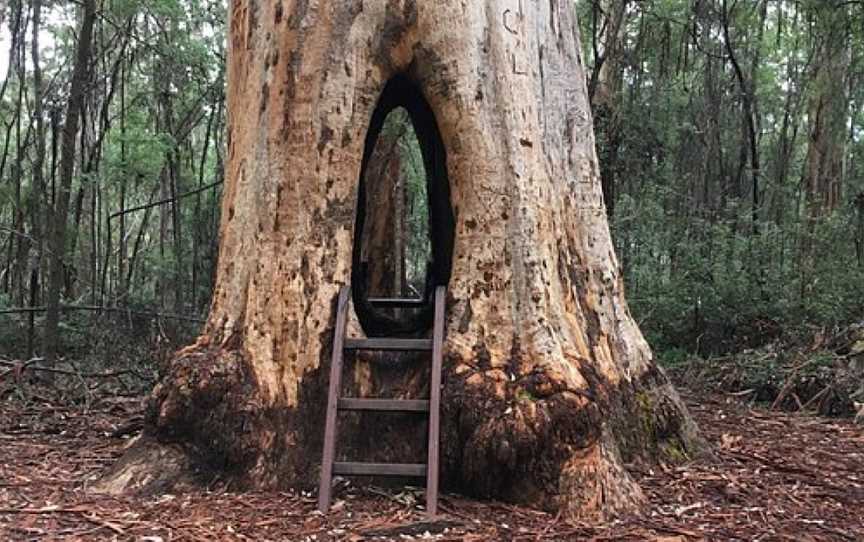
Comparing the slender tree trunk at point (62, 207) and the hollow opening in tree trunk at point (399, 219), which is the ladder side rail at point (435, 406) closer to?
the hollow opening in tree trunk at point (399, 219)

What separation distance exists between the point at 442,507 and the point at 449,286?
1293 mm

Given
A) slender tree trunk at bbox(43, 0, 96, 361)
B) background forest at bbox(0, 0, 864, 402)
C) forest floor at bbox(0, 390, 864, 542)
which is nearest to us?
forest floor at bbox(0, 390, 864, 542)

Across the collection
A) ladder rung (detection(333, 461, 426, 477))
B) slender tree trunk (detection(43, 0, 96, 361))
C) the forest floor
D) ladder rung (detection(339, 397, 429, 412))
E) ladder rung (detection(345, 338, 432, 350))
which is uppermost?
slender tree trunk (detection(43, 0, 96, 361))

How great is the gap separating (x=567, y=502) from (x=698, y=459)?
1.61 meters

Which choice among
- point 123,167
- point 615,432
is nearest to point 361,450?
point 615,432

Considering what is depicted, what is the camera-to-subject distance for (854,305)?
1170 centimetres

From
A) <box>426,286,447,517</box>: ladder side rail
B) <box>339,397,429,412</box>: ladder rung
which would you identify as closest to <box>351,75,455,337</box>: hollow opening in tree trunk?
<box>426,286,447,517</box>: ladder side rail

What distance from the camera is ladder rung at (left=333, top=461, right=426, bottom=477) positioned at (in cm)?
438

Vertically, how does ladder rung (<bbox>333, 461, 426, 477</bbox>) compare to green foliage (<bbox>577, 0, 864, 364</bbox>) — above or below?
below

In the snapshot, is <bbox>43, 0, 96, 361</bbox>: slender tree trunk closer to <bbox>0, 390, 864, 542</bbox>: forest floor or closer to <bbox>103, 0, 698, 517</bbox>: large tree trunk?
<bbox>0, 390, 864, 542</bbox>: forest floor

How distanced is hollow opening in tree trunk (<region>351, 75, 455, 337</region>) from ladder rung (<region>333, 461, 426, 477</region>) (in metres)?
1.38

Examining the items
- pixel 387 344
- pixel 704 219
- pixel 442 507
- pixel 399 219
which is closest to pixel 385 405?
pixel 387 344

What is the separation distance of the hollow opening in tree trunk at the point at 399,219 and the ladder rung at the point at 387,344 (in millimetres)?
823

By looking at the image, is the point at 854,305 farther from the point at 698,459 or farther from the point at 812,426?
the point at 698,459
